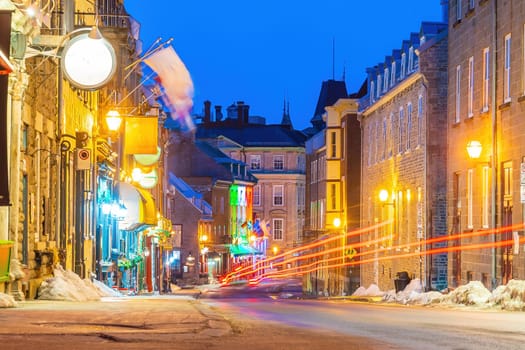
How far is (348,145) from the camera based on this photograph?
69.6 metres

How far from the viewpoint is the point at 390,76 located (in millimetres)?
56312

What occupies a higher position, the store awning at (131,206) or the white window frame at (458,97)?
the white window frame at (458,97)

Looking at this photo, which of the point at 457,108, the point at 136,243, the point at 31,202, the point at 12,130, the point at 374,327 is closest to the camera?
the point at 374,327

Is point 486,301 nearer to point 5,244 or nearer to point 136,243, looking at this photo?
point 5,244

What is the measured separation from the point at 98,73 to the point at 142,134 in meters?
18.4

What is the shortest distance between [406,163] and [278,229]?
3645 inches

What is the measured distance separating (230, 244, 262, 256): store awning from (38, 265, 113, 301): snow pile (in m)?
85.5

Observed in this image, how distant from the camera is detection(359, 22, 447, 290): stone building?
44875 mm

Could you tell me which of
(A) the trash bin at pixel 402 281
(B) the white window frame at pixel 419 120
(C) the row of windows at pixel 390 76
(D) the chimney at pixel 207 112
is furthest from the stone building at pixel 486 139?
(D) the chimney at pixel 207 112

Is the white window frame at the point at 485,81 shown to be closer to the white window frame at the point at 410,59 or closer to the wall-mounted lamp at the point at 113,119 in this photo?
the wall-mounted lamp at the point at 113,119

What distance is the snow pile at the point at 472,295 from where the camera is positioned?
29.5 metres

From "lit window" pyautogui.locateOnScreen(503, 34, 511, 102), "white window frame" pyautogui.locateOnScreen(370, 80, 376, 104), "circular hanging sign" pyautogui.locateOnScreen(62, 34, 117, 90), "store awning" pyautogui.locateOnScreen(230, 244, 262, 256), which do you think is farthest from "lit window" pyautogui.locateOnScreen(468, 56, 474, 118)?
"store awning" pyautogui.locateOnScreen(230, 244, 262, 256)

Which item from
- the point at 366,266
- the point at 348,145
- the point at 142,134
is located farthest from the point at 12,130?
the point at 348,145

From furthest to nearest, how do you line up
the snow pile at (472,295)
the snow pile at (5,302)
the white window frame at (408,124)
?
the white window frame at (408,124) < the snow pile at (472,295) < the snow pile at (5,302)
